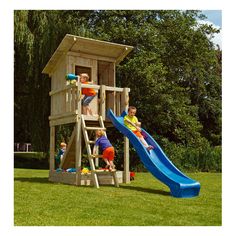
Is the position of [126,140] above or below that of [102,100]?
below

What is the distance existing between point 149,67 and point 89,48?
16.0ft

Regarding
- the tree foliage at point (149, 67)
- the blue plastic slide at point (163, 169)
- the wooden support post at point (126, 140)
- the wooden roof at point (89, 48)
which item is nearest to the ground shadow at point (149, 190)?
the blue plastic slide at point (163, 169)

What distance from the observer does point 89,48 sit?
8.77 meters

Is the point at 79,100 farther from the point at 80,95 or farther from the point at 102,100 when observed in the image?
the point at 102,100

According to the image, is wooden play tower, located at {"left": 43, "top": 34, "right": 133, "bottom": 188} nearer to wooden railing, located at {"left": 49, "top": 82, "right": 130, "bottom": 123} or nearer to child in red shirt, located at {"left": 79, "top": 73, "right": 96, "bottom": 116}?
wooden railing, located at {"left": 49, "top": 82, "right": 130, "bottom": 123}

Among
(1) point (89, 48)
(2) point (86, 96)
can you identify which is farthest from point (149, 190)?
(1) point (89, 48)

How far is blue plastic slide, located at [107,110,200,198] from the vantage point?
6.36 metres

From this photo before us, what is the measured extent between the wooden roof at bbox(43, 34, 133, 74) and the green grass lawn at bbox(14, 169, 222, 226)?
9.97 ft

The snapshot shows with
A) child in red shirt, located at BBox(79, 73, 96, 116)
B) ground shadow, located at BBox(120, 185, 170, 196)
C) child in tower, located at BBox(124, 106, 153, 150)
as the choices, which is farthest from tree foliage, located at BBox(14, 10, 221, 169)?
ground shadow, located at BBox(120, 185, 170, 196)

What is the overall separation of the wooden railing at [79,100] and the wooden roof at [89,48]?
0.82 m

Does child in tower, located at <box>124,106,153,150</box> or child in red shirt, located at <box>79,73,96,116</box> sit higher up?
child in red shirt, located at <box>79,73,96,116</box>

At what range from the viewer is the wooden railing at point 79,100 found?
25.8ft
